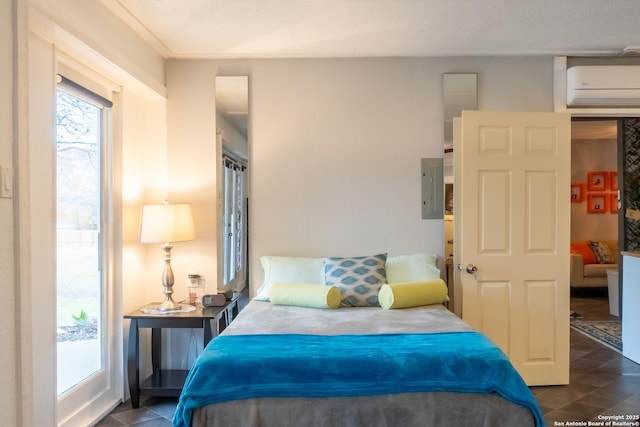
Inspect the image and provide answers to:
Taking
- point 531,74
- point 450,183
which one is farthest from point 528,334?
point 531,74

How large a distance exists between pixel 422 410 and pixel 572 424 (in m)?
1.39

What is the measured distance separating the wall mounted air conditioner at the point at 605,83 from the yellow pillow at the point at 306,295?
7.85ft

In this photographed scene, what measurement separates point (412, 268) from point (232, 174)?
1581 mm

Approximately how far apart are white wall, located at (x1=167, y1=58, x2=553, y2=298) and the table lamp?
31 cm

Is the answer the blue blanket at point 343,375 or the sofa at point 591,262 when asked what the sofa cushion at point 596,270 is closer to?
the sofa at point 591,262

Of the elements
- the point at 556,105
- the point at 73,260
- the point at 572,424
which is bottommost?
the point at 572,424

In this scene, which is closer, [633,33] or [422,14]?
[422,14]

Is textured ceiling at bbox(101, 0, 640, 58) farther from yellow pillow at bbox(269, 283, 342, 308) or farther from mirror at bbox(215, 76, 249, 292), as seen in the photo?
yellow pillow at bbox(269, 283, 342, 308)

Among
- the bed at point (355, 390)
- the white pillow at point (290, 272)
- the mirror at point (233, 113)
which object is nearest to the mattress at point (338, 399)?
the bed at point (355, 390)

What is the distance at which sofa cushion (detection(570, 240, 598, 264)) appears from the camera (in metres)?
6.76

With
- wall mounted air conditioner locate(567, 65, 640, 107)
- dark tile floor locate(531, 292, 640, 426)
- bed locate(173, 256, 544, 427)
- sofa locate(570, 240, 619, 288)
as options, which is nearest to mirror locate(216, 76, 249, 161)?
bed locate(173, 256, 544, 427)

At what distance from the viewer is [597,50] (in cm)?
337

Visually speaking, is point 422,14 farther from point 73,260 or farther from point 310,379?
point 73,260

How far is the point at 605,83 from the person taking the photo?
3.36 metres
